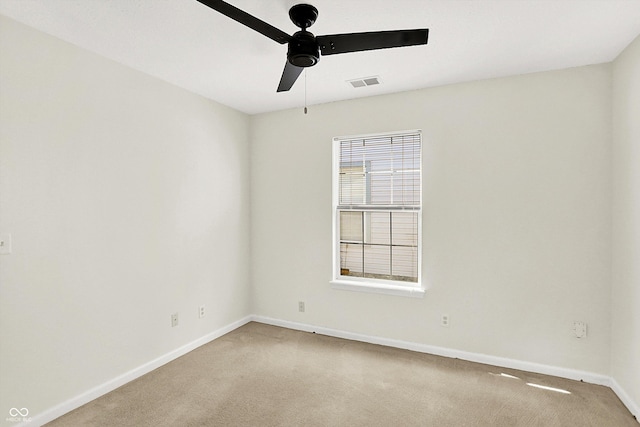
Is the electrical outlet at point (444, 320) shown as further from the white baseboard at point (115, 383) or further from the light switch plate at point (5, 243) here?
the light switch plate at point (5, 243)

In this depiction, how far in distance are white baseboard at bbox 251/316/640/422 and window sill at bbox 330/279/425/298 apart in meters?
0.49

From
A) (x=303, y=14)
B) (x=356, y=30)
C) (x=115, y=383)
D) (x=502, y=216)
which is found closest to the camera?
(x=303, y=14)

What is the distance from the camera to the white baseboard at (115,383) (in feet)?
7.50

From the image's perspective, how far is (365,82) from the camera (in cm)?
319

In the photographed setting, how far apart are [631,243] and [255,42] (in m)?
3.02

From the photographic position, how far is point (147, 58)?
2668mm

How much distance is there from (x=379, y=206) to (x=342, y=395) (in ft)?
6.12

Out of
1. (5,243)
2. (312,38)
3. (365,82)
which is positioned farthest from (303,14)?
(5,243)

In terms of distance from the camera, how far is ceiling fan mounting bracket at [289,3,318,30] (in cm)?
194

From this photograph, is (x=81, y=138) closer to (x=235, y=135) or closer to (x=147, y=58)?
(x=147, y=58)

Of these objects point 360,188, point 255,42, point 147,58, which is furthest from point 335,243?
point 147,58

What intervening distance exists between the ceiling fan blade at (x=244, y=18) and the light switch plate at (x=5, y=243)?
1907mm

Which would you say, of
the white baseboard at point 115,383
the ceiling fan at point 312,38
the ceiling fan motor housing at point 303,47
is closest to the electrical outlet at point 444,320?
the white baseboard at point 115,383

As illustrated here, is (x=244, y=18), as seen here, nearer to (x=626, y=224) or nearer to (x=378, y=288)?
(x=378, y=288)
